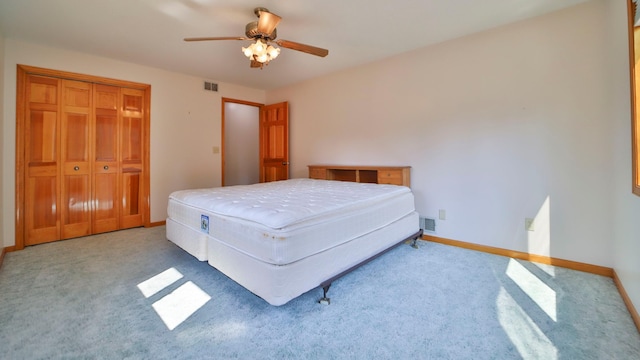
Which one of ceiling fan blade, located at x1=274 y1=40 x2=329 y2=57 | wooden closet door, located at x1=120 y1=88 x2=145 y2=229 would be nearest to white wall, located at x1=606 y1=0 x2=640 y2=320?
ceiling fan blade, located at x1=274 y1=40 x2=329 y2=57

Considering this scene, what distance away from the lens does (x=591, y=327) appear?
5.13 ft

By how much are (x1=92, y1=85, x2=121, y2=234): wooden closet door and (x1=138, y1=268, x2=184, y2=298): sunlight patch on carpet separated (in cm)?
216

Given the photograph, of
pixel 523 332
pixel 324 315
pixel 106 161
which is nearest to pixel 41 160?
pixel 106 161

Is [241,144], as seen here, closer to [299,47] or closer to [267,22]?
[299,47]

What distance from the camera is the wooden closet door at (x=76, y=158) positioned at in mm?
3404

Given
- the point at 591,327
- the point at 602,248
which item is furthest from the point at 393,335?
the point at 602,248

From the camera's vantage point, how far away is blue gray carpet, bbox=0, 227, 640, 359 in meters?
1.39

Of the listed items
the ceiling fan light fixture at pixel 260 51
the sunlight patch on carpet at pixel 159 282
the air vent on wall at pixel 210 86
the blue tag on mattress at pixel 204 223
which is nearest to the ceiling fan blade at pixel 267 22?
the ceiling fan light fixture at pixel 260 51

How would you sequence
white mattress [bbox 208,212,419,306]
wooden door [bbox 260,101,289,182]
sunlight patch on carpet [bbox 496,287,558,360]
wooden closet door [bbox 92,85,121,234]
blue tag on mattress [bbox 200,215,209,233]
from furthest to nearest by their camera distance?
wooden door [bbox 260,101,289,182]
wooden closet door [bbox 92,85,121,234]
blue tag on mattress [bbox 200,215,209,233]
white mattress [bbox 208,212,419,306]
sunlight patch on carpet [bbox 496,287,558,360]

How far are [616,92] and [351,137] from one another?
275cm

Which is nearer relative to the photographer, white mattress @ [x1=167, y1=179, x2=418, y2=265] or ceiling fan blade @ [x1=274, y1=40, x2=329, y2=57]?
white mattress @ [x1=167, y1=179, x2=418, y2=265]

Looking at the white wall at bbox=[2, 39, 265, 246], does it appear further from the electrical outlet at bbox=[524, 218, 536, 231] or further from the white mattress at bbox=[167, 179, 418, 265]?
the electrical outlet at bbox=[524, 218, 536, 231]

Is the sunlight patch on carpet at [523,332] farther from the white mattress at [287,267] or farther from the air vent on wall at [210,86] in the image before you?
the air vent on wall at [210,86]

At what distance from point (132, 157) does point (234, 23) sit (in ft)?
8.71
